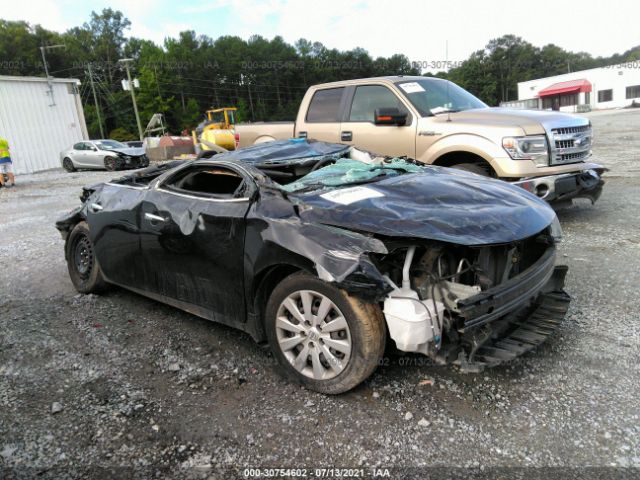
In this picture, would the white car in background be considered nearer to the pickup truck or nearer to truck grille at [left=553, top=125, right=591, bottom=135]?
the pickup truck

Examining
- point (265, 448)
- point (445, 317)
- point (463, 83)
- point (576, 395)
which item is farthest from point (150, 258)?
point (463, 83)

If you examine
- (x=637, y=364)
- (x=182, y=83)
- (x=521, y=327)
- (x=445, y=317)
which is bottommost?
(x=637, y=364)

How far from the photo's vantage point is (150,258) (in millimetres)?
3943

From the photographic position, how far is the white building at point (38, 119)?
25.8 m

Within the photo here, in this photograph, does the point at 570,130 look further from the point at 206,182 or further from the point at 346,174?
the point at 206,182

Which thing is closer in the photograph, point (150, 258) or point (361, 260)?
point (361, 260)

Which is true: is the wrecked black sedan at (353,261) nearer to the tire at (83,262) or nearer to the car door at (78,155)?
the tire at (83,262)

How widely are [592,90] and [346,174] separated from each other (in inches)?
2775

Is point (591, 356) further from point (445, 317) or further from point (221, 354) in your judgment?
point (221, 354)

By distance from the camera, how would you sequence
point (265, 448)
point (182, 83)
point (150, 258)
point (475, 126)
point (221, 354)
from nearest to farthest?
A: point (265, 448) → point (221, 354) → point (150, 258) → point (475, 126) → point (182, 83)

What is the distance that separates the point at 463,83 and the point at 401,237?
85.2m

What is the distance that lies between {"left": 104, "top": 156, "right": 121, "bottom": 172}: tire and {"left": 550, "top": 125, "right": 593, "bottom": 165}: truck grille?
19920mm

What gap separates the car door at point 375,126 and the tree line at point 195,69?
59768 millimetres

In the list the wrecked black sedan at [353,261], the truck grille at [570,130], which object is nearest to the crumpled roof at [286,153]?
the wrecked black sedan at [353,261]
